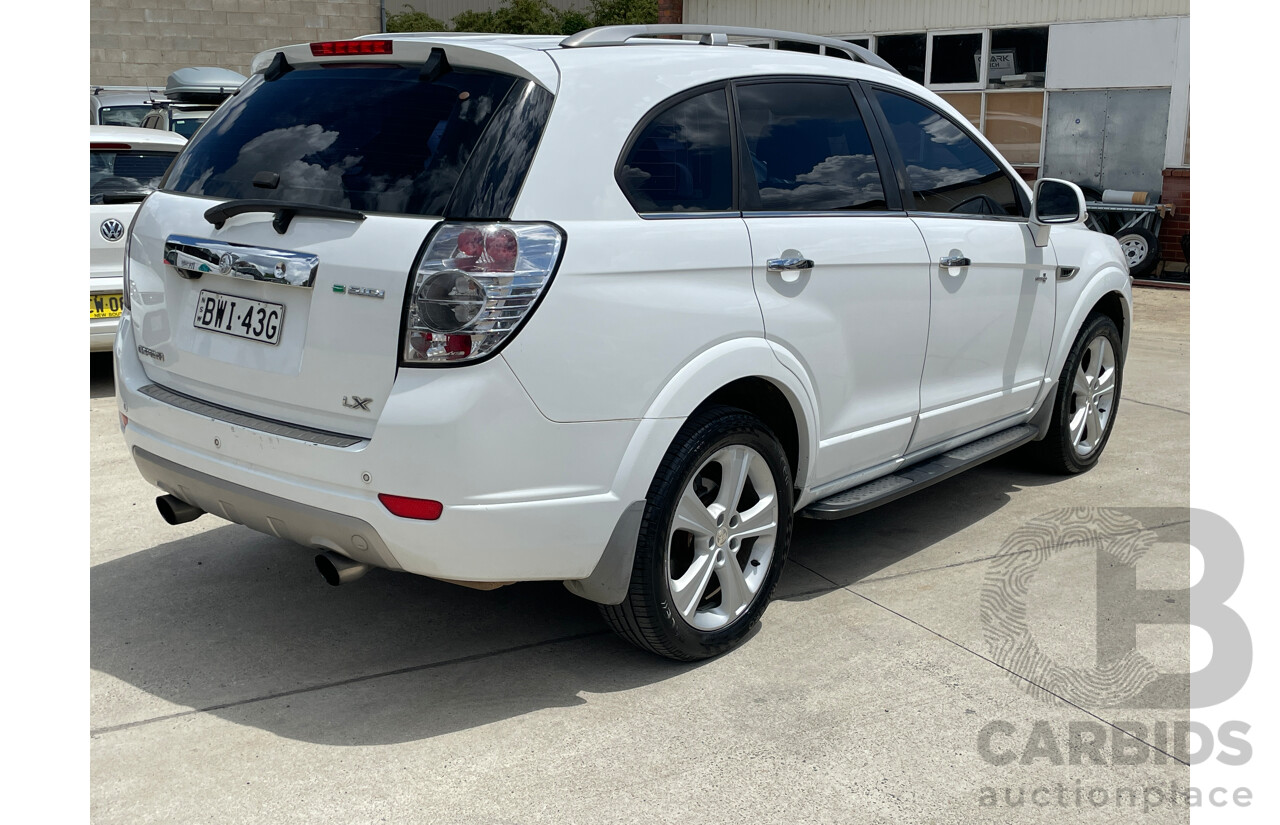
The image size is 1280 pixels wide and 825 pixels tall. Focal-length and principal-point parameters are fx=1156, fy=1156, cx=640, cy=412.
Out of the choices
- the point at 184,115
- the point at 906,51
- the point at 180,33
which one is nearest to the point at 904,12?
the point at 906,51

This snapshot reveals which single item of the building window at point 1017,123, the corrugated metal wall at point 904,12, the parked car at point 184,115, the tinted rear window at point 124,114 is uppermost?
the corrugated metal wall at point 904,12

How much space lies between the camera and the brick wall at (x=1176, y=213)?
45.4 ft

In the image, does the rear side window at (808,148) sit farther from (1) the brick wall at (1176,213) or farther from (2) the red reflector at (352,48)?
(1) the brick wall at (1176,213)

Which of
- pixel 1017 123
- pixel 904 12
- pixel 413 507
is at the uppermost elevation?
pixel 904 12

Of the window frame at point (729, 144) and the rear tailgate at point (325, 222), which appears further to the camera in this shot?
the window frame at point (729, 144)

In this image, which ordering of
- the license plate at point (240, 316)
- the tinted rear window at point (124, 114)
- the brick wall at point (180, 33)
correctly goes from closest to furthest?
the license plate at point (240, 316) → the tinted rear window at point (124, 114) → the brick wall at point (180, 33)

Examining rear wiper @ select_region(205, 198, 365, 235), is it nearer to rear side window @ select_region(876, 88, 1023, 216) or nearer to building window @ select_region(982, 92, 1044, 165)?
rear side window @ select_region(876, 88, 1023, 216)

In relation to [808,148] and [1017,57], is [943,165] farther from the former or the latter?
[1017,57]

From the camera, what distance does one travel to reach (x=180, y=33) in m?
→ 23.6

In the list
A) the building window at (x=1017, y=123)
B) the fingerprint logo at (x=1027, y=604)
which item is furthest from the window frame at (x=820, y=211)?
the building window at (x=1017, y=123)

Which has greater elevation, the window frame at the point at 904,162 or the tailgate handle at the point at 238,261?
the window frame at the point at 904,162

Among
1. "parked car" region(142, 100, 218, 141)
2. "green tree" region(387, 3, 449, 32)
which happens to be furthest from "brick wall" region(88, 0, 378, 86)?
"parked car" region(142, 100, 218, 141)

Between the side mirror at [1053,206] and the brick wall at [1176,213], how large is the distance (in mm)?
9862

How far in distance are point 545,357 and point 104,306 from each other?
4994 mm
